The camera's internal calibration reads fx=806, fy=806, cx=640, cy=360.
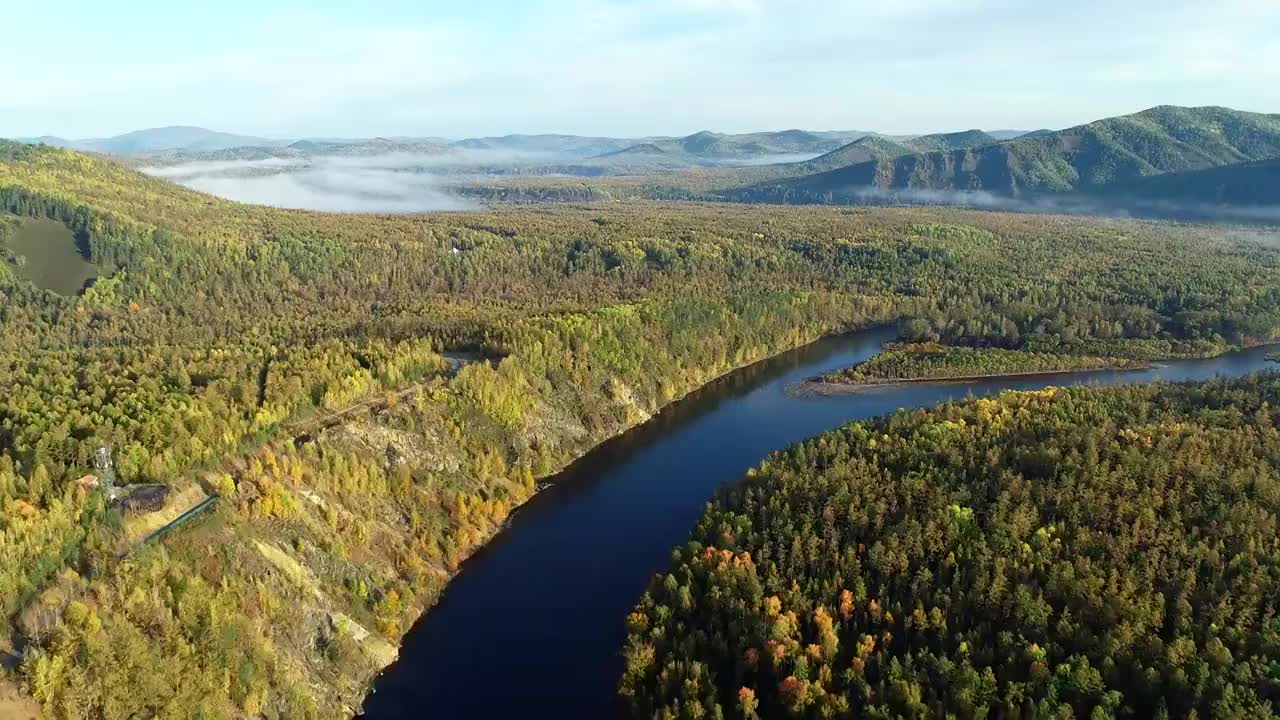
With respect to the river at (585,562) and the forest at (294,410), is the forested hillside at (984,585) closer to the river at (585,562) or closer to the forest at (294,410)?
the river at (585,562)

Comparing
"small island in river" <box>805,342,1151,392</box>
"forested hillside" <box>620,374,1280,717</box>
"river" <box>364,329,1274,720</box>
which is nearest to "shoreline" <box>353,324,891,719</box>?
"river" <box>364,329,1274,720</box>

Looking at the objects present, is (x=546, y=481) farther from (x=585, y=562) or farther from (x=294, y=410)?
(x=294, y=410)

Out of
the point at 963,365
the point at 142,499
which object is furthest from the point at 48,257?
the point at 963,365

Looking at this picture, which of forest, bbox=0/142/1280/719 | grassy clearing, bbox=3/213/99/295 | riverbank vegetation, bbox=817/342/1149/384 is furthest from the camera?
grassy clearing, bbox=3/213/99/295

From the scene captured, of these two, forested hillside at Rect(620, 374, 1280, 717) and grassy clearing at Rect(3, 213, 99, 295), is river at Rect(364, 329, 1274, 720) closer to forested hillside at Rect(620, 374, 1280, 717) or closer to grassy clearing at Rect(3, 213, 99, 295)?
forested hillside at Rect(620, 374, 1280, 717)

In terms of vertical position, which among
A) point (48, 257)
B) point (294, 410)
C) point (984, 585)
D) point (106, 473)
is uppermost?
point (48, 257)

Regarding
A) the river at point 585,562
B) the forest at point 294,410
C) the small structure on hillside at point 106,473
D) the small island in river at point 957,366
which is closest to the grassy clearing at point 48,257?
the forest at point 294,410
